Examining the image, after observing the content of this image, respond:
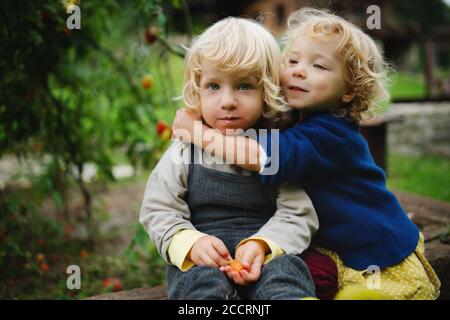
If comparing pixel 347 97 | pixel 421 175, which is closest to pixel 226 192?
pixel 347 97

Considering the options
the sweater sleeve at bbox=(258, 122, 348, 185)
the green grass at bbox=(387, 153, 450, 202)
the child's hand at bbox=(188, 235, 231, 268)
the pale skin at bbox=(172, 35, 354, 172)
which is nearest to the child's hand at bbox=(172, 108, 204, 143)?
the pale skin at bbox=(172, 35, 354, 172)

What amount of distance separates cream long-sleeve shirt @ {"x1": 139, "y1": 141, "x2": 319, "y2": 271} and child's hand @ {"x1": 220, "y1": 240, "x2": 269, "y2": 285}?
0.02 m

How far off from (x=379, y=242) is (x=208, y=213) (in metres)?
0.53

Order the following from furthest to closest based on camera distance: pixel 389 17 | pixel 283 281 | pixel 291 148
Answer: pixel 389 17, pixel 291 148, pixel 283 281

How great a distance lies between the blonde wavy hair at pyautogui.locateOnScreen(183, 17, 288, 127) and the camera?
1.37 metres

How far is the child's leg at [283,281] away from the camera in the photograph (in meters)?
1.15

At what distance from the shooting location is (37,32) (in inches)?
77.3

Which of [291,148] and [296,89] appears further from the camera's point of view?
[296,89]

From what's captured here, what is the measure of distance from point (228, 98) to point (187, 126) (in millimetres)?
182

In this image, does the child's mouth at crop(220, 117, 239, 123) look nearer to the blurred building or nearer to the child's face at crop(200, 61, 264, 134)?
the child's face at crop(200, 61, 264, 134)

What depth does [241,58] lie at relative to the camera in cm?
138

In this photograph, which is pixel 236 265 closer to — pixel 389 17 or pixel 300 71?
pixel 300 71
